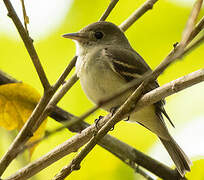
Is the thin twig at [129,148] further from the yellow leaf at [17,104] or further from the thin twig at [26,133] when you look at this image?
the yellow leaf at [17,104]

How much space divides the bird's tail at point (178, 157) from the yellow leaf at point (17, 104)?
1.34 m

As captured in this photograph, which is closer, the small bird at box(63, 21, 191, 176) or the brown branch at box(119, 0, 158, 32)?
the brown branch at box(119, 0, 158, 32)

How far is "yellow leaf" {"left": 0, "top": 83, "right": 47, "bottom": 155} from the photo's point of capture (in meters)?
3.13

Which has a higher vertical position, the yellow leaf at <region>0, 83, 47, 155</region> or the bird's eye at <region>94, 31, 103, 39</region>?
the bird's eye at <region>94, 31, 103, 39</region>

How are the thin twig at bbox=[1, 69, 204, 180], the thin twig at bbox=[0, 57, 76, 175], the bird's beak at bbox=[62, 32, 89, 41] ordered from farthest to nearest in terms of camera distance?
the bird's beak at bbox=[62, 32, 89, 41] < the thin twig at bbox=[0, 57, 76, 175] < the thin twig at bbox=[1, 69, 204, 180]

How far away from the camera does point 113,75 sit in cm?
367

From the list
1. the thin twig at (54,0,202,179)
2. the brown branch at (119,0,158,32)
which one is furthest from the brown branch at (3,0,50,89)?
the brown branch at (119,0,158,32)

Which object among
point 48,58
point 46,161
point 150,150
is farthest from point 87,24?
point 46,161

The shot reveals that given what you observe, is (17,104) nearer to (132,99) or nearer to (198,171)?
(132,99)

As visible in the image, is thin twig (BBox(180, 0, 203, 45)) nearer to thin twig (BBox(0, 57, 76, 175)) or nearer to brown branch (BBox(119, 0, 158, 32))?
thin twig (BBox(0, 57, 76, 175))

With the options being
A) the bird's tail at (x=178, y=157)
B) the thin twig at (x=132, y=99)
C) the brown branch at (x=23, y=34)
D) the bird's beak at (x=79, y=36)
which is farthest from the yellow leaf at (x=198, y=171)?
the bird's beak at (x=79, y=36)

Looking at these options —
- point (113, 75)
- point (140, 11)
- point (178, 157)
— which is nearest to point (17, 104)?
point (113, 75)

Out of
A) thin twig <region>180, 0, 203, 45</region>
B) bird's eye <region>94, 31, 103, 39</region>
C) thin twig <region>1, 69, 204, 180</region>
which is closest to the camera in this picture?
thin twig <region>180, 0, 203, 45</region>

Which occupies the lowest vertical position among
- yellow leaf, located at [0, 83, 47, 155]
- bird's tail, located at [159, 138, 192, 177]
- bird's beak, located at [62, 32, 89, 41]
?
bird's tail, located at [159, 138, 192, 177]
